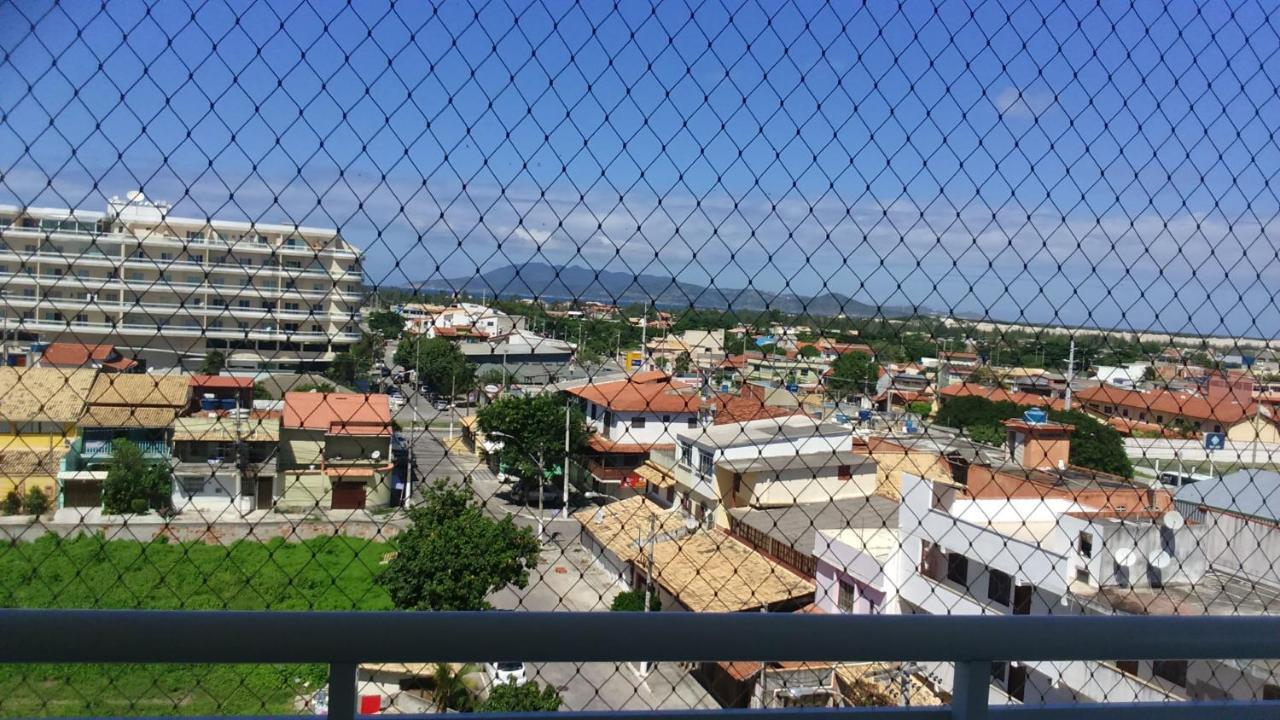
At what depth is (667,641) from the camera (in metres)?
1.13

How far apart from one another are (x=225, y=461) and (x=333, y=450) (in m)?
0.36

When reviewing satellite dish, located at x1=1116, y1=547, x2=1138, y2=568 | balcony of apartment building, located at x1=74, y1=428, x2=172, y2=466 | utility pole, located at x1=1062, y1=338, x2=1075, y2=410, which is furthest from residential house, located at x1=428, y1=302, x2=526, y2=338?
satellite dish, located at x1=1116, y1=547, x2=1138, y2=568

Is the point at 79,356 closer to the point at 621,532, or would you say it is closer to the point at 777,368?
the point at 777,368

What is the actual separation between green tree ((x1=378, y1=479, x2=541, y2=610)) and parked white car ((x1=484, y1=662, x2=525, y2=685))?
1.02ft

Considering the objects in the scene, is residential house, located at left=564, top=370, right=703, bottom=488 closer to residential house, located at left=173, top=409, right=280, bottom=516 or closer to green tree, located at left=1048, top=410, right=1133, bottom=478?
residential house, located at left=173, top=409, right=280, bottom=516

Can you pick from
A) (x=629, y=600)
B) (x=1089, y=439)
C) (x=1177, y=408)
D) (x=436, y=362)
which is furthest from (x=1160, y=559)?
(x=436, y=362)

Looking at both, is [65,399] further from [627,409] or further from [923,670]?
[923,670]

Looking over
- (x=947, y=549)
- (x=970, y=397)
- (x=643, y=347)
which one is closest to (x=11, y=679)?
(x=643, y=347)

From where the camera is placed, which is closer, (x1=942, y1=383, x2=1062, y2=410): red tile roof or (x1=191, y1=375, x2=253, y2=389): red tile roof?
(x1=191, y1=375, x2=253, y2=389): red tile roof

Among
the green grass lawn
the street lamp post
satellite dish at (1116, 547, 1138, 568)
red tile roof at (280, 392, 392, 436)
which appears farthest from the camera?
satellite dish at (1116, 547, 1138, 568)

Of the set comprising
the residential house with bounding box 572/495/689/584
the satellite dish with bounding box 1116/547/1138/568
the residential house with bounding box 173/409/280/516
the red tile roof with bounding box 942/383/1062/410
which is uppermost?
the red tile roof with bounding box 942/383/1062/410

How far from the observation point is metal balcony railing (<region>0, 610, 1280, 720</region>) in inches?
41.1

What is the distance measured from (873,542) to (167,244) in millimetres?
4898

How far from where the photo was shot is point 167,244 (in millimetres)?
1434
